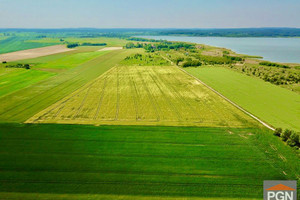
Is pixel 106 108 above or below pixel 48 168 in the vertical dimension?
above

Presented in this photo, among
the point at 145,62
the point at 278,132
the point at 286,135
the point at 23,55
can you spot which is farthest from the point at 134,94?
A: the point at 23,55

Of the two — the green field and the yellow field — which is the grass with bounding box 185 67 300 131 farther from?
the yellow field

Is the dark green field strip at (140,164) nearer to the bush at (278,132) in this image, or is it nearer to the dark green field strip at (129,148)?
the dark green field strip at (129,148)

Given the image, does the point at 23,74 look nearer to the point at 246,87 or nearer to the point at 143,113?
the point at 143,113

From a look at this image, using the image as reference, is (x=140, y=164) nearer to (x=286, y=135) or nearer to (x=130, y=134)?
(x=130, y=134)

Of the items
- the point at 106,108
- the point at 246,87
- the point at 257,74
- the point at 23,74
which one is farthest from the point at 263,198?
the point at 23,74

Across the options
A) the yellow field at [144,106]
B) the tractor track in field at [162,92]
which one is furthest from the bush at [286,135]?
the tractor track in field at [162,92]
